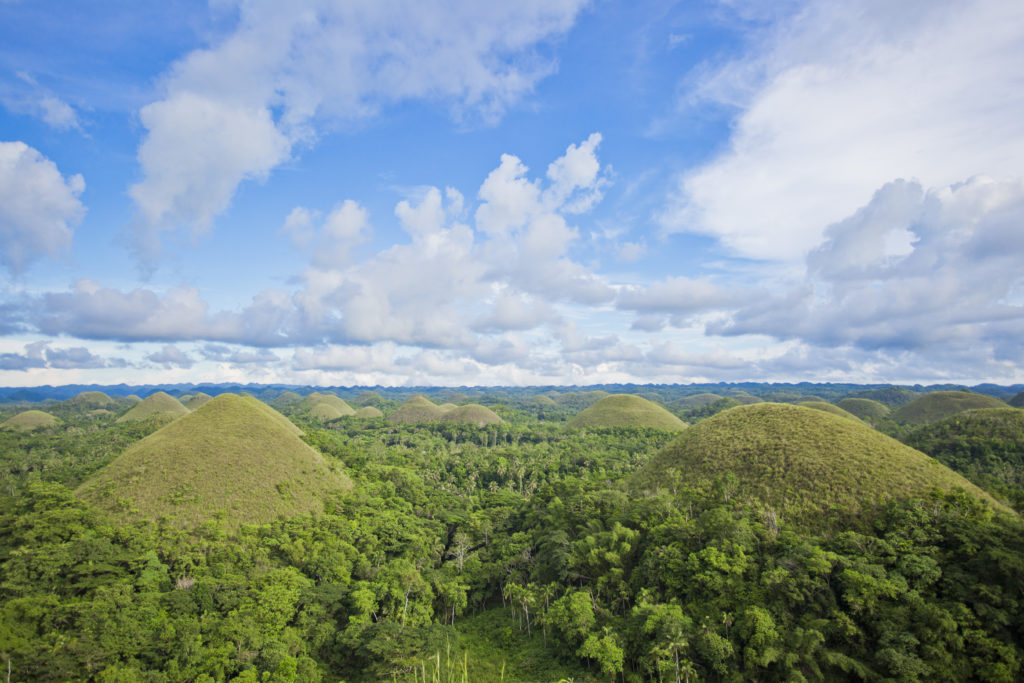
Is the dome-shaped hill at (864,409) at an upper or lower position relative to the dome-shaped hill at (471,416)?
upper

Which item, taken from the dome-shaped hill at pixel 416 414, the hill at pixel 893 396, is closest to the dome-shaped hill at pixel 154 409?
the dome-shaped hill at pixel 416 414

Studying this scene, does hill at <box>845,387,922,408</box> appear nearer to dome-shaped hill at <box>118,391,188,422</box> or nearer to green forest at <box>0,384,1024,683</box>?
green forest at <box>0,384,1024,683</box>

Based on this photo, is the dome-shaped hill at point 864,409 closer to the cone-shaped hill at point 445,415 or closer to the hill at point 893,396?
the hill at point 893,396

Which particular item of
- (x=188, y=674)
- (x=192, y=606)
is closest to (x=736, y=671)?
(x=188, y=674)

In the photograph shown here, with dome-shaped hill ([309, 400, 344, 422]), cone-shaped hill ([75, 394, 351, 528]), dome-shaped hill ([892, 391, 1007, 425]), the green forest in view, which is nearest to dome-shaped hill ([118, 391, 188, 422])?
dome-shaped hill ([309, 400, 344, 422])

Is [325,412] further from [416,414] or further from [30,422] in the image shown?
[30,422]

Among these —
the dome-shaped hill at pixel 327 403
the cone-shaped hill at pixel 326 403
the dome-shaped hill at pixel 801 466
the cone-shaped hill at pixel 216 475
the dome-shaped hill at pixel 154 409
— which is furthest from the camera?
the dome-shaped hill at pixel 327 403

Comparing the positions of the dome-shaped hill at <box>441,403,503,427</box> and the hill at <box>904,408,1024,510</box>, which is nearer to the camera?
the hill at <box>904,408,1024,510</box>

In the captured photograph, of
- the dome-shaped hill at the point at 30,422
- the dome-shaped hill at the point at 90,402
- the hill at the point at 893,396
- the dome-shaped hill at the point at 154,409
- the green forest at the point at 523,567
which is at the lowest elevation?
the dome-shaped hill at the point at 90,402
